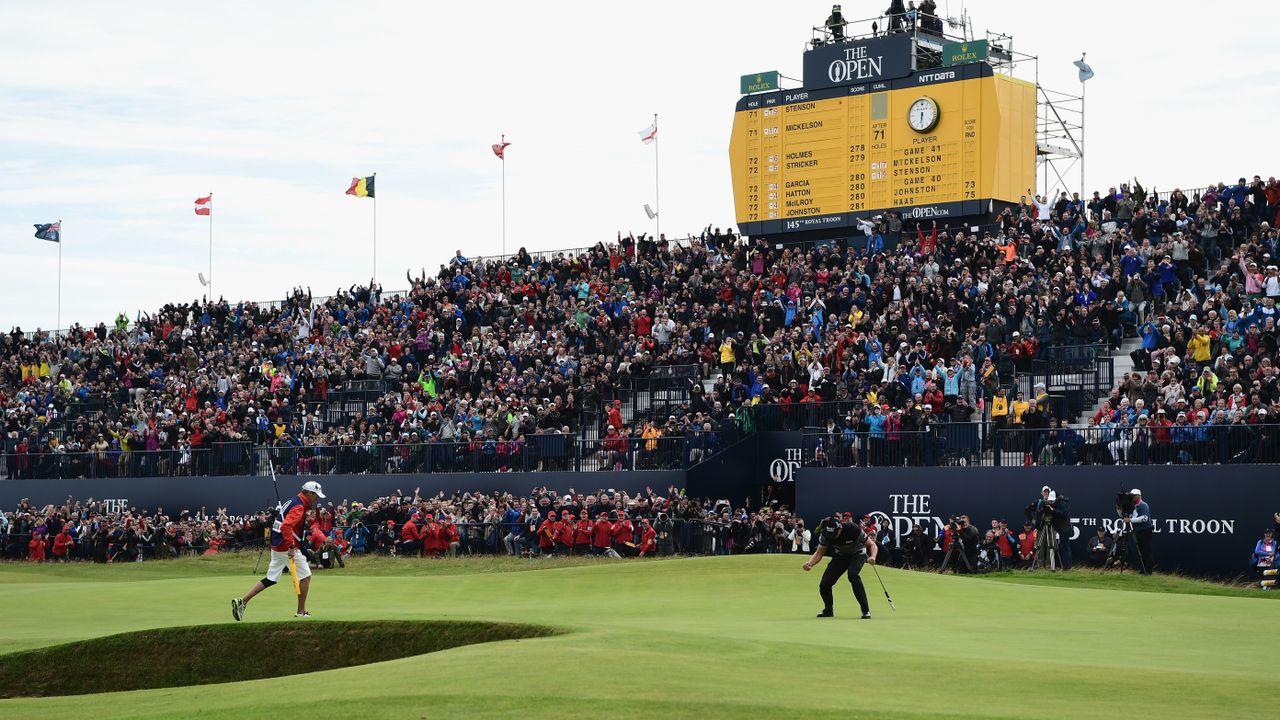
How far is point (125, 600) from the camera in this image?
979 inches

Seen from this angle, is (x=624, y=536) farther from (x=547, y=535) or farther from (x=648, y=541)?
(x=547, y=535)

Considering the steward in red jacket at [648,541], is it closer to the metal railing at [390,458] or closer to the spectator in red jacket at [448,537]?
the metal railing at [390,458]

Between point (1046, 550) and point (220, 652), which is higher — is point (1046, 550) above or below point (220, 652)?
above

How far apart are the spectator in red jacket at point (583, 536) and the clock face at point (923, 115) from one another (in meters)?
13.9

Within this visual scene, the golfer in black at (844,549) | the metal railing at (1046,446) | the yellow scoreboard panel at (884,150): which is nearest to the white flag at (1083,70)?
the yellow scoreboard panel at (884,150)

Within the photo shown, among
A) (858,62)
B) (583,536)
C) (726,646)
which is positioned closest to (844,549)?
(726,646)

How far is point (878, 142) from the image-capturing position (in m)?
42.3

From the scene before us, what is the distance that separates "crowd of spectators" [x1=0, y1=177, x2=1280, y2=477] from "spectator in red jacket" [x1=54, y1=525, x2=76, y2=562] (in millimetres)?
4894

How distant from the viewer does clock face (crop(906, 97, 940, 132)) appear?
41.2 metres

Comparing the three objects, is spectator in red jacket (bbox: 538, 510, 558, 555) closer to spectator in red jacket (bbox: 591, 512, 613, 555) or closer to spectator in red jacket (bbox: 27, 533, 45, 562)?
spectator in red jacket (bbox: 591, 512, 613, 555)

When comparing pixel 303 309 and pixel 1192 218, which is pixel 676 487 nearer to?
pixel 1192 218

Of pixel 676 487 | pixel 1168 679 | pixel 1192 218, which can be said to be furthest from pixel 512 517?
pixel 1168 679

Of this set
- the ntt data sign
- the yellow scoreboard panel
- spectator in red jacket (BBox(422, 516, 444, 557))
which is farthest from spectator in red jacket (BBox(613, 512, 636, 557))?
the ntt data sign

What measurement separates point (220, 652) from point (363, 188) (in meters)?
41.0
